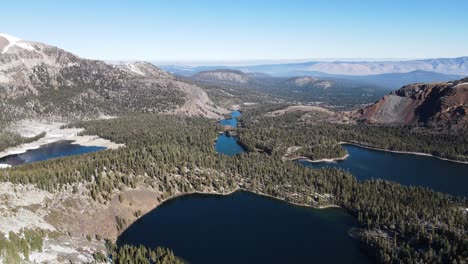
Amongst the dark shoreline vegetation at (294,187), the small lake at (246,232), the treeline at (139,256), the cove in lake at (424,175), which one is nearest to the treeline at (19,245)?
the treeline at (139,256)

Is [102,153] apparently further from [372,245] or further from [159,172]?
[372,245]

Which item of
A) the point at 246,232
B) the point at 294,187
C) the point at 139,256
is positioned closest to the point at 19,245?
the point at 139,256

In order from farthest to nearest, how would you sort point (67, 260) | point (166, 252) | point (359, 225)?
point (359, 225)
point (166, 252)
point (67, 260)

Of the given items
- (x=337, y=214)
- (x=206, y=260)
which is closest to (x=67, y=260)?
(x=206, y=260)

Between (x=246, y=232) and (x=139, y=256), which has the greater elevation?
(x=139, y=256)

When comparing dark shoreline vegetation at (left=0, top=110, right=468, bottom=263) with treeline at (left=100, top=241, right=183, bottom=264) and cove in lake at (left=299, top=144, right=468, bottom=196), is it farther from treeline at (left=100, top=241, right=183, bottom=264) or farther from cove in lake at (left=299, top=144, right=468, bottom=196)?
treeline at (left=100, top=241, right=183, bottom=264)

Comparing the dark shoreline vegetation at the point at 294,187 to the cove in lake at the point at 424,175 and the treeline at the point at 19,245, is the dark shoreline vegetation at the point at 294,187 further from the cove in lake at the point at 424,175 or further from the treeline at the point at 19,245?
the treeline at the point at 19,245

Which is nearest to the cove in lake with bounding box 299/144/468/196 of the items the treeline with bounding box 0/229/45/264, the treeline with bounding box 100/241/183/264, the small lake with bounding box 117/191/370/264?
the small lake with bounding box 117/191/370/264

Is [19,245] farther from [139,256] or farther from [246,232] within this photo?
[246,232]
